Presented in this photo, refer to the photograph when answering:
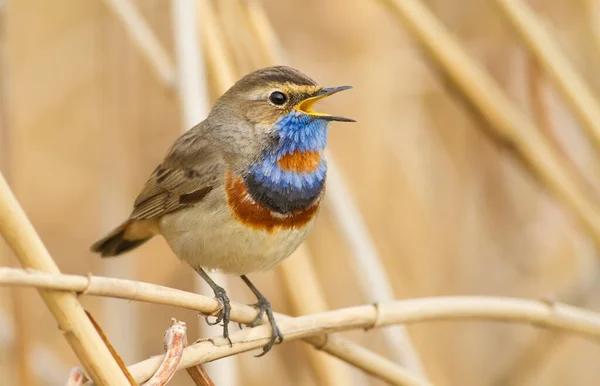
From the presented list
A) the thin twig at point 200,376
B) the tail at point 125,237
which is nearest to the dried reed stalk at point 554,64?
the tail at point 125,237

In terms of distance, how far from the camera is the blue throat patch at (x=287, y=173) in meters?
2.70

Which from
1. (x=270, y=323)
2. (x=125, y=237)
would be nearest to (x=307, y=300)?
(x=270, y=323)

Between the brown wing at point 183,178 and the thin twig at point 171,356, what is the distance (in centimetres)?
109

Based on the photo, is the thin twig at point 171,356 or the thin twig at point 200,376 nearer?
the thin twig at point 171,356

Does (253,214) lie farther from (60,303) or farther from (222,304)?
(60,303)

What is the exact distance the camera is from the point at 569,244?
14.0 ft

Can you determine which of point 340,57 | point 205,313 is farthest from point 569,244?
point 205,313

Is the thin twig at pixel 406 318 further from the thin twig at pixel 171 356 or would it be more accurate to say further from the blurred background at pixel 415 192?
the blurred background at pixel 415 192

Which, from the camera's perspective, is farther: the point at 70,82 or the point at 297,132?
the point at 70,82

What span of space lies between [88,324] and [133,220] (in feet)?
4.94

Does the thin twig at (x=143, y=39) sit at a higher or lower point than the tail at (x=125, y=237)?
higher

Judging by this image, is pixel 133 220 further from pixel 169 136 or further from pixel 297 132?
pixel 169 136

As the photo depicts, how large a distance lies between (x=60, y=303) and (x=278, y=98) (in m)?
1.39

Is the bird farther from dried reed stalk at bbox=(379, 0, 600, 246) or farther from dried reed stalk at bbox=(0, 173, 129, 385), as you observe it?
dried reed stalk at bbox=(0, 173, 129, 385)
